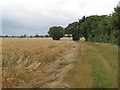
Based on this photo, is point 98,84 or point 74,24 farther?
point 74,24

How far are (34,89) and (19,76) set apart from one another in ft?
4.14

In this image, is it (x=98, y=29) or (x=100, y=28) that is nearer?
(x=100, y=28)

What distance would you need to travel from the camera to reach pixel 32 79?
16.6ft

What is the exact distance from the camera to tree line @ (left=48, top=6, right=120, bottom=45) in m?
18.3

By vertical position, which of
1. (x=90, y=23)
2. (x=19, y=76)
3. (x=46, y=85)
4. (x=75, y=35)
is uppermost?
(x=90, y=23)

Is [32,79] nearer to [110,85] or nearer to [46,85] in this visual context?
[46,85]

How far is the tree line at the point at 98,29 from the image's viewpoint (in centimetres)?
1831

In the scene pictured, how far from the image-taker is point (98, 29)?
3875cm

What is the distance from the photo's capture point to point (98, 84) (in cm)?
442

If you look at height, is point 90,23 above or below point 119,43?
above

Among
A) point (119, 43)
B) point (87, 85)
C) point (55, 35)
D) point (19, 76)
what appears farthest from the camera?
point (55, 35)

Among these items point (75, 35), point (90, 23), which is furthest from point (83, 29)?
point (75, 35)

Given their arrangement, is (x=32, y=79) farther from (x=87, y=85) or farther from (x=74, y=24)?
(x=74, y=24)

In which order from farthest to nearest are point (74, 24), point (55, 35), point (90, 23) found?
point (55, 35) < point (74, 24) < point (90, 23)
